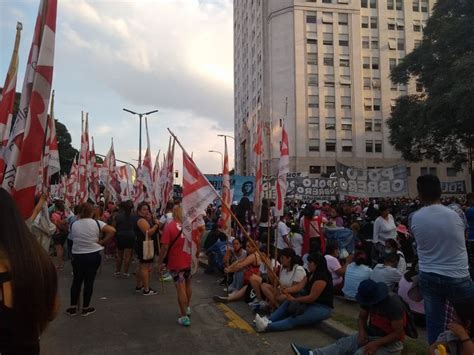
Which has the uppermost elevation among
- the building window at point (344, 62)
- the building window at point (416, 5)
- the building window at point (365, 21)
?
the building window at point (416, 5)

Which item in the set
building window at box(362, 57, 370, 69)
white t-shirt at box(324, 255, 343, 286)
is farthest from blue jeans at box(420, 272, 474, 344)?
building window at box(362, 57, 370, 69)

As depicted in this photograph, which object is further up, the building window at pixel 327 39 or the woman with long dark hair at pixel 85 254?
the building window at pixel 327 39

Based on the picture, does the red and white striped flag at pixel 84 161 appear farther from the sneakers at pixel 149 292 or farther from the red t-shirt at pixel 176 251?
the red t-shirt at pixel 176 251

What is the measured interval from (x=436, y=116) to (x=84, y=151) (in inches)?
744

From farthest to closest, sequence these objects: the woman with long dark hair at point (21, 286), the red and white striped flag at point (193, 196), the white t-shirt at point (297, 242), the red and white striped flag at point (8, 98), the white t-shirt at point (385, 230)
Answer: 1. the white t-shirt at point (297, 242)
2. the white t-shirt at point (385, 230)
3. the red and white striped flag at point (193, 196)
4. the red and white striped flag at point (8, 98)
5. the woman with long dark hair at point (21, 286)

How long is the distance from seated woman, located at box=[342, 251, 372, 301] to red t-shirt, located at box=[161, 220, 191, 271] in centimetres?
256

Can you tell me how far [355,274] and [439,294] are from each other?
3.31 meters

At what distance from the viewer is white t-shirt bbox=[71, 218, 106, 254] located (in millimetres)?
6730

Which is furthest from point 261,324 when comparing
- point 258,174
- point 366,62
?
point 366,62

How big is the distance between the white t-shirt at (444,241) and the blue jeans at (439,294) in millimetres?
57

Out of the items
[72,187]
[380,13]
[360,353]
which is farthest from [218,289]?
[380,13]

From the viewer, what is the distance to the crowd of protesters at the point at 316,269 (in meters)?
3.72

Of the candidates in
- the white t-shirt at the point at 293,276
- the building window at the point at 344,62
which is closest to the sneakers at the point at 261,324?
the white t-shirt at the point at 293,276

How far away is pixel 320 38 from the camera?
5719cm
